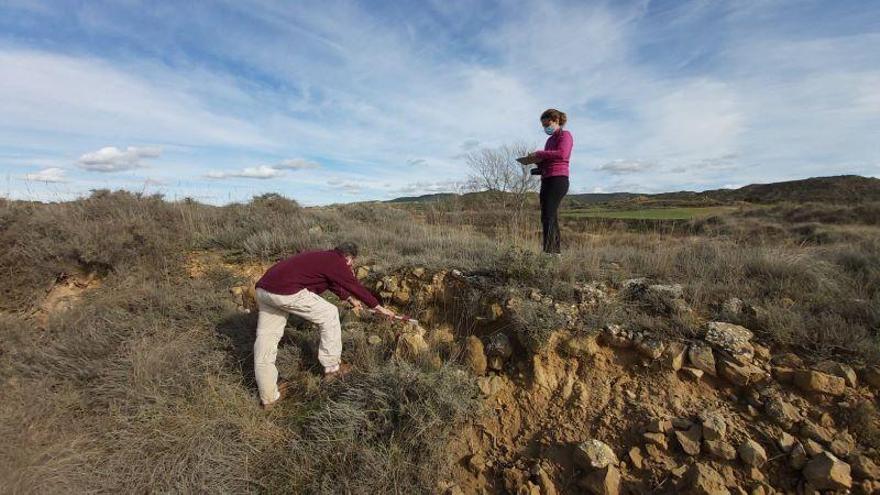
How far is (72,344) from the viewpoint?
4.26m

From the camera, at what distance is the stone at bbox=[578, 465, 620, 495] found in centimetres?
272

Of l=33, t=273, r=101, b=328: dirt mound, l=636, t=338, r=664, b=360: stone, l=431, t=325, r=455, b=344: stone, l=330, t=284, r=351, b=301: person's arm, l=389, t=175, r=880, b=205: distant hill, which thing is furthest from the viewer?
l=389, t=175, r=880, b=205: distant hill

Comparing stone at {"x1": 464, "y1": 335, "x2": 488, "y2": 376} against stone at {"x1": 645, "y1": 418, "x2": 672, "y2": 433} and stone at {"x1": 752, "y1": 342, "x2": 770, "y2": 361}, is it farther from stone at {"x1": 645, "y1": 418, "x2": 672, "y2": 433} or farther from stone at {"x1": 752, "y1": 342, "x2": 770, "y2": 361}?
stone at {"x1": 752, "y1": 342, "x2": 770, "y2": 361}

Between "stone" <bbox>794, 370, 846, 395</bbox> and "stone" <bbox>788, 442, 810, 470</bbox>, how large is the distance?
459 mm

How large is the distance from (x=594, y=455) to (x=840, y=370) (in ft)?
5.68

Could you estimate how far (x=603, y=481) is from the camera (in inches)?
107

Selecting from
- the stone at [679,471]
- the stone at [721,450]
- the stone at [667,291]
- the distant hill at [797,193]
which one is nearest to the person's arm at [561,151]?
the stone at [667,291]

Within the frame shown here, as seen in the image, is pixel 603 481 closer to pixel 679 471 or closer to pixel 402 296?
pixel 679 471

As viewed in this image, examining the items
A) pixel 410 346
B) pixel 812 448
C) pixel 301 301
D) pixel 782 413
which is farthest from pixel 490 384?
pixel 812 448

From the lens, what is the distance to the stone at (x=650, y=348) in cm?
331

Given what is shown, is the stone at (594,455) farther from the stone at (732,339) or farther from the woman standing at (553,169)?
the woman standing at (553,169)

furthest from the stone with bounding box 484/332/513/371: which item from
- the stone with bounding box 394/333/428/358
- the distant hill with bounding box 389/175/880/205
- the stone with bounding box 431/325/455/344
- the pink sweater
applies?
the distant hill with bounding box 389/175/880/205

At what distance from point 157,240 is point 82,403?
3436mm

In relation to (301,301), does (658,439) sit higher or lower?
lower
